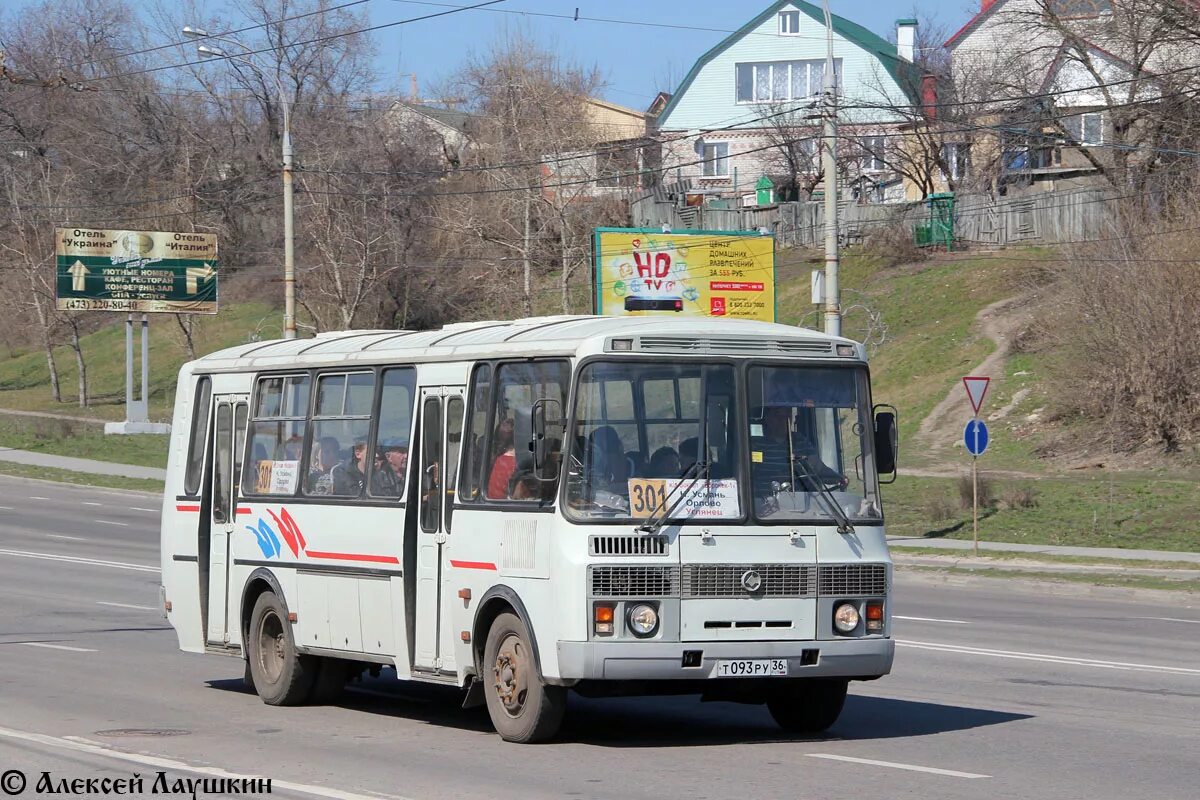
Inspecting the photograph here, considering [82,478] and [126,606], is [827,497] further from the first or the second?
[82,478]

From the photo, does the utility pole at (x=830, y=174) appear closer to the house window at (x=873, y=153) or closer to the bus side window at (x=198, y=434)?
the bus side window at (x=198, y=434)

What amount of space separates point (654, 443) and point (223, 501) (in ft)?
Answer: 16.9

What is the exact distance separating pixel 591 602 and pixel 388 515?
2.46m

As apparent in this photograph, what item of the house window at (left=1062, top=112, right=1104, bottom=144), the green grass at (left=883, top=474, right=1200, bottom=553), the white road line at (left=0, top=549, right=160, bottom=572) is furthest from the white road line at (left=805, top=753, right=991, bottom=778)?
the house window at (left=1062, top=112, right=1104, bottom=144)

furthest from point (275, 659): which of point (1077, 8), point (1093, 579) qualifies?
point (1077, 8)

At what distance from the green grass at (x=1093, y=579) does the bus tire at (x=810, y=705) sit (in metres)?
12.9

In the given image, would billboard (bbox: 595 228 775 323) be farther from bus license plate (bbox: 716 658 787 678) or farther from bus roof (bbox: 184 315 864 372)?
bus license plate (bbox: 716 658 787 678)

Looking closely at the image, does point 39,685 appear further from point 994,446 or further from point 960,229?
point 960,229

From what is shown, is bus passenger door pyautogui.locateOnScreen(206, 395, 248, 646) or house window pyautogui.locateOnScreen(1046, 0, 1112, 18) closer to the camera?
bus passenger door pyautogui.locateOnScreen(206, 395, 248, 646)

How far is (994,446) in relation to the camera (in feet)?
131

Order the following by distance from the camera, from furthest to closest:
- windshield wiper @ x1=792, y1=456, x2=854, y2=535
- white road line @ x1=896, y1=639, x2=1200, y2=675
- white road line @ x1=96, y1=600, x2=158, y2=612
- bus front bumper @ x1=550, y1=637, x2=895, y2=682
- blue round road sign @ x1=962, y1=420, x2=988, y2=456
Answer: blue round road sign @ x1=962, y1=420, x2=988, y2=456 < white road line @ x1=96, y1=600, x2=158, y2=612 < white road line @ x1=896, y1=639, x2=1200, y2=675 < windshield wiper @ x1=792, y1=456, x2=854, y2=535 < bus front bumper @ x1=550, y1=637, x2=895, y2=682

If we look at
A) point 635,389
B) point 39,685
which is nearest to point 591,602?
point 635,389

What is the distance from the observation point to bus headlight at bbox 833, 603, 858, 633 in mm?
9930

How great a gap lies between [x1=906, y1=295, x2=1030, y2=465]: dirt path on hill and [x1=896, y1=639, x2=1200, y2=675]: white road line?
70.4 feet
